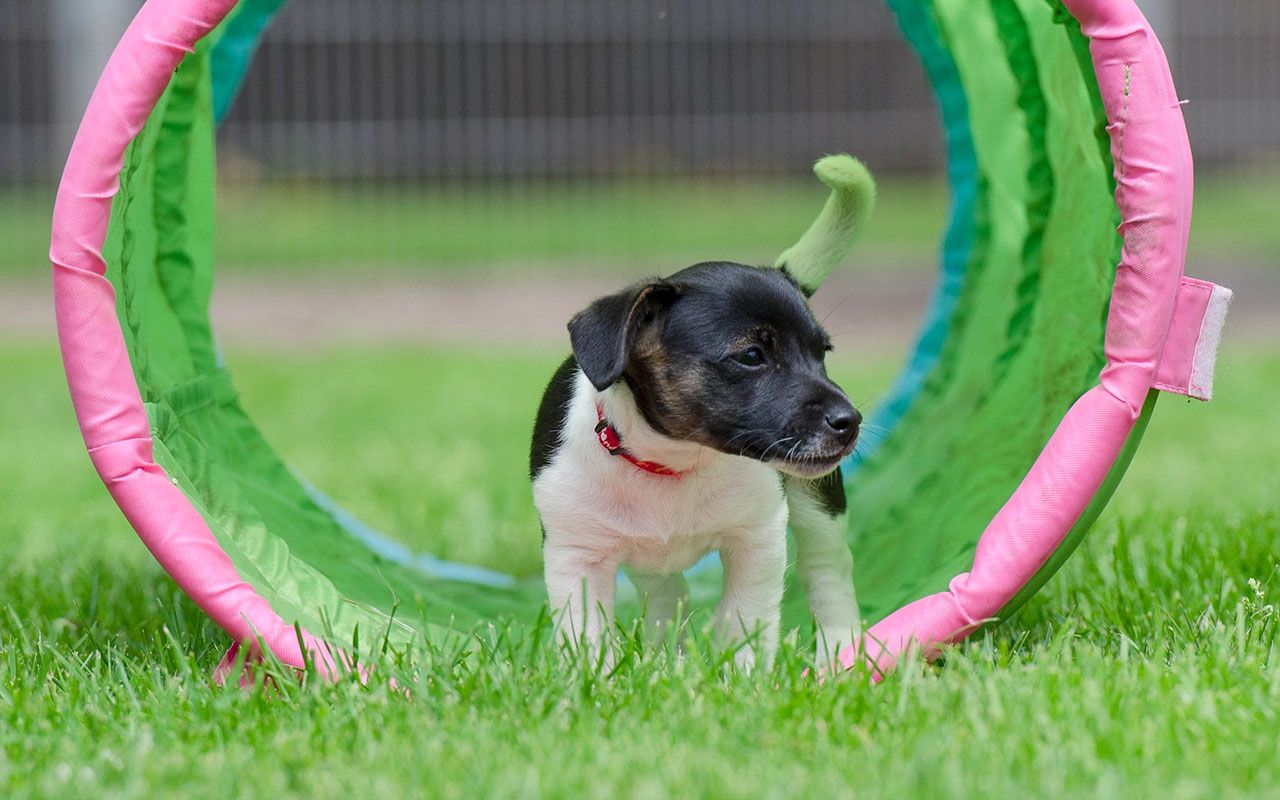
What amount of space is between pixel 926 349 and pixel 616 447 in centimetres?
226

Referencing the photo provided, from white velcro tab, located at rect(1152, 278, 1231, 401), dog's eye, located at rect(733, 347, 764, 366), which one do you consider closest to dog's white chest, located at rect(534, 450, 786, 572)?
dog's eye, located at rect(733, 347, 764, 366)

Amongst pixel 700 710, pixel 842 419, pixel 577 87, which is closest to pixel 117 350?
pixel 700 710

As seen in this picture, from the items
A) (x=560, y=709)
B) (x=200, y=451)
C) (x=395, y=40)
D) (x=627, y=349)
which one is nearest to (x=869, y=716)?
(x=560, y=709)

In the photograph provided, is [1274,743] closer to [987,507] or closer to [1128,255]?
[1128,255]

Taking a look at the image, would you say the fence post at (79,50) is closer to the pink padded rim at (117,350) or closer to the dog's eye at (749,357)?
the pink padded rim at (117,350)

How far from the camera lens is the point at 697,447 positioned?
12.2 feet

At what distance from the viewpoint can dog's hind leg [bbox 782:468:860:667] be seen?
4.11 m

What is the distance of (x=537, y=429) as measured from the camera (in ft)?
13.3

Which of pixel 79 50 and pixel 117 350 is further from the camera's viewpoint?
pixel 79 50

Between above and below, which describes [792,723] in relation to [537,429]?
below

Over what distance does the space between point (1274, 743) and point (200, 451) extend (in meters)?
2.79

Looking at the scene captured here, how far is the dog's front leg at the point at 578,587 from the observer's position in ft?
11.9

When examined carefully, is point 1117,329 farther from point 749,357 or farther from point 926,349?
point 926,349

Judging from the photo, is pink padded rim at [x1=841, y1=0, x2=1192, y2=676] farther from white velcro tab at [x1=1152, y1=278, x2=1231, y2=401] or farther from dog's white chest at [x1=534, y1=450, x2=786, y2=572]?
dog's white chest at [x1=534, y1=450, x2=786, y2=572]
